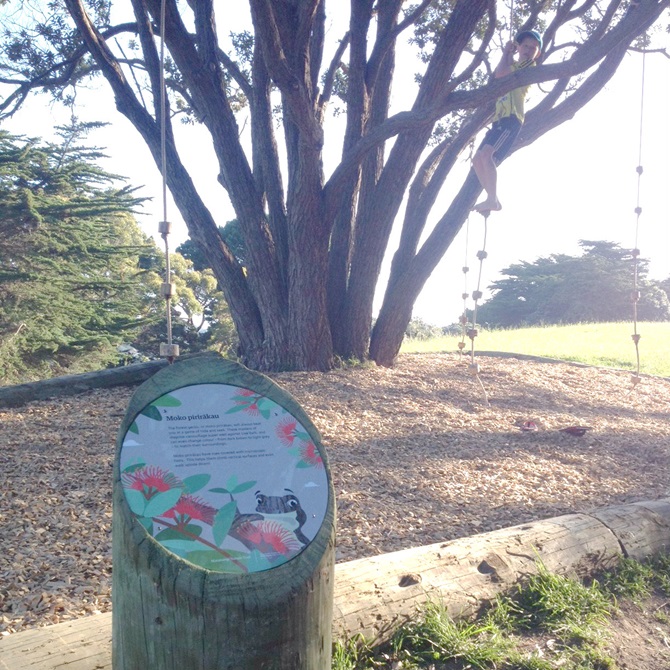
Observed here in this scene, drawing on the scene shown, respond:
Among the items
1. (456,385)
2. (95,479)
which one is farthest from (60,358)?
(95,479)

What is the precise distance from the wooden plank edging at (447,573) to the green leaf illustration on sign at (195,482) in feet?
2.61

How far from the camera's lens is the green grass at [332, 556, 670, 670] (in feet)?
9.15

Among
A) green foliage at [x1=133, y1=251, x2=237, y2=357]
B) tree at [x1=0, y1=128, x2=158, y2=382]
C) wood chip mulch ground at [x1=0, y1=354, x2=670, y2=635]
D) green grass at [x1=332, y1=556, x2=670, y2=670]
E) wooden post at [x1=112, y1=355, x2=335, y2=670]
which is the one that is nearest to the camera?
wooden post at [x1=112, y1=355, x2=335, y2=670]

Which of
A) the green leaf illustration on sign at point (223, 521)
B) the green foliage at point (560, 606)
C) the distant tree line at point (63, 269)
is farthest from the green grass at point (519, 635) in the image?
the distant tree line at point (63, 269)

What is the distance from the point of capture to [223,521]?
2020mm

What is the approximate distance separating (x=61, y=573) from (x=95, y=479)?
1.26m

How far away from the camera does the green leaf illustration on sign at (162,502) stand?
201 cm

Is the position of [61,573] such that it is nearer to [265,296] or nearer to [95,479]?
[95,479]

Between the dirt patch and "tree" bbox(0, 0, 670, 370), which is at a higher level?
"tree" bbox(0, 0, 670, 370)

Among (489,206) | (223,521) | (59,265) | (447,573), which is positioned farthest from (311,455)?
(59,265)

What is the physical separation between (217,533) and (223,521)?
36 millimetres

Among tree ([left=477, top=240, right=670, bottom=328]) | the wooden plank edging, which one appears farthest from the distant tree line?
tree ([left=477, top=240, right=670, bottom=328])

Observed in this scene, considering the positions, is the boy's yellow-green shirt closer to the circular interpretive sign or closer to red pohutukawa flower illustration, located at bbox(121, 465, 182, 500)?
the circular interpretive sign

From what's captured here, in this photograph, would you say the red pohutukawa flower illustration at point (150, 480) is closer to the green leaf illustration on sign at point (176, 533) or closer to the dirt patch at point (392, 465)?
the green leaf illustration on sign at point (176, 533)
